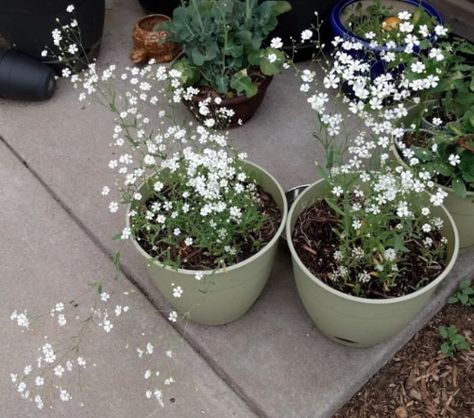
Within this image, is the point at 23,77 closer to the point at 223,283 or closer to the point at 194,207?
Result: the point at 194,207

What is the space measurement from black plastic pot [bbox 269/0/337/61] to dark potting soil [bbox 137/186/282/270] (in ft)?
4.12

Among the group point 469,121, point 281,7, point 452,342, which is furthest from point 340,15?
point 452,342

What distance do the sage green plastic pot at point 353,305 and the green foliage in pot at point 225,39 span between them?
80 cm

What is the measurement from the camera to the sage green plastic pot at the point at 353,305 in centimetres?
165

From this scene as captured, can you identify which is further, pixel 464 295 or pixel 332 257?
pixel 464 295

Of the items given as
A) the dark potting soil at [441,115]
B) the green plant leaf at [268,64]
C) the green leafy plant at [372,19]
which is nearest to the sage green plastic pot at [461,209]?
the dark potting soil at [441,115]

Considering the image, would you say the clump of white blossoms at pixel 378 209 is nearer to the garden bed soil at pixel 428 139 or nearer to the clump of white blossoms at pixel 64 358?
the garden bed soil at pixel 428 139

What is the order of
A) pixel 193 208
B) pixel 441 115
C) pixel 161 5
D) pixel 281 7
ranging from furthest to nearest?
1. pixel 161 5
2. pixel 281 7
3. pixel 441 115
4. pixel 193 208

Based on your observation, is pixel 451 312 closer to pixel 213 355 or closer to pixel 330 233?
pixel 330 233

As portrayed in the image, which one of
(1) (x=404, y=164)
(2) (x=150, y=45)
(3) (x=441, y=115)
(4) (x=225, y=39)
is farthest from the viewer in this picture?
(2) (x=150, y=45)

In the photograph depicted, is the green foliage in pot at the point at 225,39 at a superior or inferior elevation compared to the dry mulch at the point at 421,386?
superior

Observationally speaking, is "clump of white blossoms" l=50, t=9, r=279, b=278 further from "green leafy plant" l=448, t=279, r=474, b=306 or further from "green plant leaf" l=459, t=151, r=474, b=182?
"green leafy plant" l=448, t=279, r=474, b=306

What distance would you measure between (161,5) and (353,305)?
7.29 ft

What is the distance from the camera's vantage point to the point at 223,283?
1746 mm
